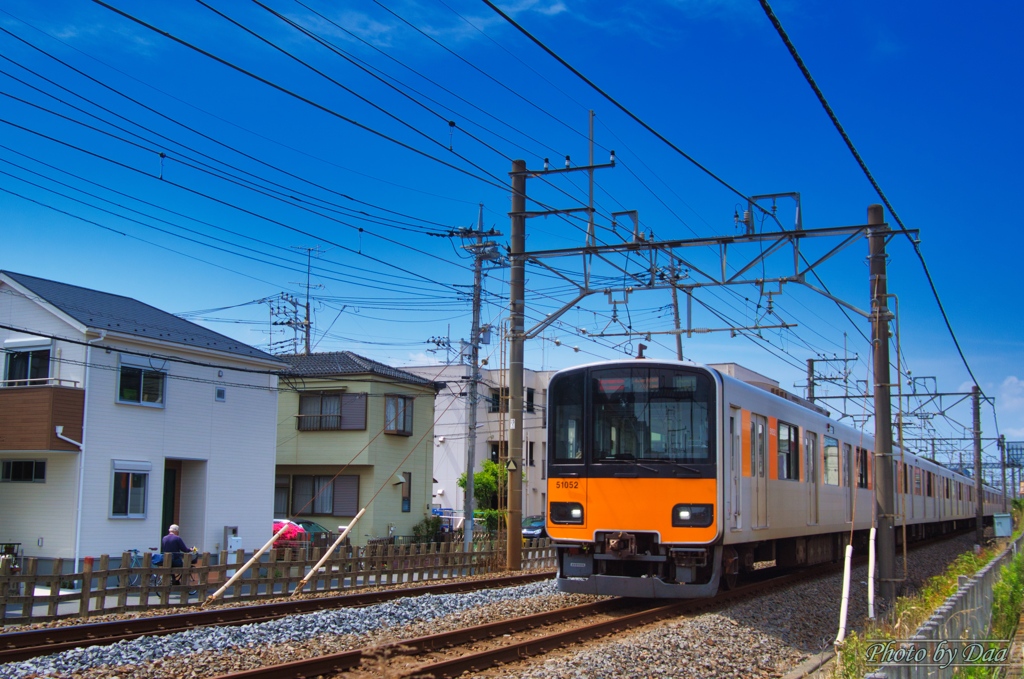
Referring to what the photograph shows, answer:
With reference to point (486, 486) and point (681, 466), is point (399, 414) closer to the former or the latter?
point (486, 486)

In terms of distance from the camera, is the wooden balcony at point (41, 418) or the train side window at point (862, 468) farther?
the wooden balcony at point (41, 418)

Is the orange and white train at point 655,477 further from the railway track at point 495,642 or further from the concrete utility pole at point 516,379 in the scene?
the concrete utility pole at point 516,379

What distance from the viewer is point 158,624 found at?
991 centimetres

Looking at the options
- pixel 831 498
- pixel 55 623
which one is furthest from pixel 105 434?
pixel 831 498

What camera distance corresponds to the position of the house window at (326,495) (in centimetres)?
3031

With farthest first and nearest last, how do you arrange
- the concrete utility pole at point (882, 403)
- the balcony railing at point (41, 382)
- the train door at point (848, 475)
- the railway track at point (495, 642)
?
1. the balcony railing at point (41, 382)
2. the train door at point (848, 475)
3. the concrete utility pole at point (882, 403)
4. the railway track at point (495, 642)

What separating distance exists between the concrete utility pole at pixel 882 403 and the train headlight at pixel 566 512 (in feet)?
14.0

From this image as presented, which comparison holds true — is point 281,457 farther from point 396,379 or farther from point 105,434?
point 105,434

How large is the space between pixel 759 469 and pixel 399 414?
19.7 m

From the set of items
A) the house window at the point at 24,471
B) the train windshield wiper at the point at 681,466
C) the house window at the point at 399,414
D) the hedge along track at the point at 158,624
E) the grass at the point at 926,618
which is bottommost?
the hedge along track at the point at 158,624

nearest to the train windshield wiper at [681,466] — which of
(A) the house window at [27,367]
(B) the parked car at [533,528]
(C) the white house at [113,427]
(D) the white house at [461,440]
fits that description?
(C) the white house at [113,427]

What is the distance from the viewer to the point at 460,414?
45031mm

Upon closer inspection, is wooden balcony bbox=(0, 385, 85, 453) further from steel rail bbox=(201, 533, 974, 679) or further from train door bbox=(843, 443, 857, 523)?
train door bbox=(843, 443, 857, 523)

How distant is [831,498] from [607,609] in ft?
22.1
